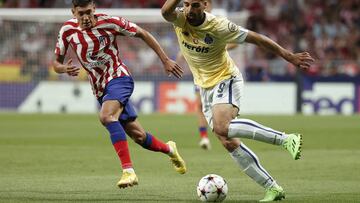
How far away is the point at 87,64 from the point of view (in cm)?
1026

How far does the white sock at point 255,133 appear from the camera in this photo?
878cm

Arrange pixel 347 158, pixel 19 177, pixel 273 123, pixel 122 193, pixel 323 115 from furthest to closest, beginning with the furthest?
1. pixel 323 115
2. pixel 273 123
3. pixel 347 158
4. pixel 19 177
5. pixel 122 193

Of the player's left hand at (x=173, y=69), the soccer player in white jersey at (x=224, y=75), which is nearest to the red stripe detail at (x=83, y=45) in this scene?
the player's left hand at (x=173, y=69)

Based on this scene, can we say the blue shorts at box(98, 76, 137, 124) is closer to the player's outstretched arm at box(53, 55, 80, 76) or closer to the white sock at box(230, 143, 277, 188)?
the player's outstretched arm at box(53, 55, 80, 76)

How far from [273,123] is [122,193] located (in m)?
13.8

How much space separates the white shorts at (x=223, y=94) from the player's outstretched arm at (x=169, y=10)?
34.6 inches

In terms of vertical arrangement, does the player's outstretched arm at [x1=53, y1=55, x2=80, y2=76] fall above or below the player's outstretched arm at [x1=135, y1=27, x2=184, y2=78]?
below

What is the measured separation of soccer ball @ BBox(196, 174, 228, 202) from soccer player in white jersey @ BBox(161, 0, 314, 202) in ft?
1.04

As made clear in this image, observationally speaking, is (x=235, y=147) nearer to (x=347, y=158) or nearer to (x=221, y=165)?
(x=221, y=165)

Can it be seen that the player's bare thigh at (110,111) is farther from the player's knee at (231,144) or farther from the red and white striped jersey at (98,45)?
the player's knee at (231,144)

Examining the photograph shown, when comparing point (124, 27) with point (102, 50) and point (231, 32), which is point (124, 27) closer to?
point (102, 50)

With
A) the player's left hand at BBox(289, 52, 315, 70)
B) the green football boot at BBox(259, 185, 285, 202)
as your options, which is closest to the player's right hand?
the player's left hand at BBox(289, 52, 315, 70)

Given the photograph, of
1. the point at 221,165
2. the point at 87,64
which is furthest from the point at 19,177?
the point at 221,165

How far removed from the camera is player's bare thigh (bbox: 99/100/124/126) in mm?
9828
